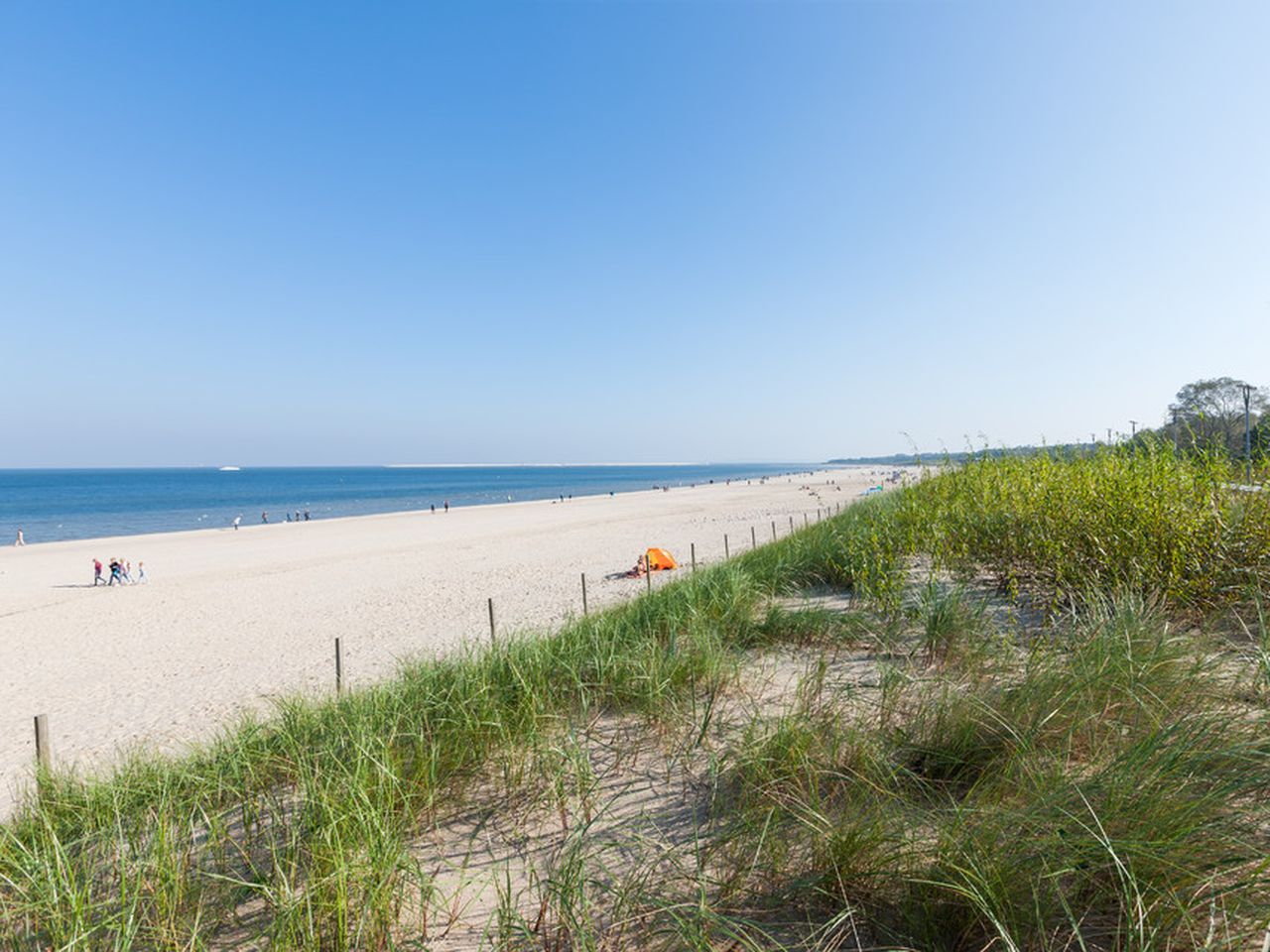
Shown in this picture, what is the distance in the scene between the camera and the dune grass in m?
1.85

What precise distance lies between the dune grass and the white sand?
5.90 feet

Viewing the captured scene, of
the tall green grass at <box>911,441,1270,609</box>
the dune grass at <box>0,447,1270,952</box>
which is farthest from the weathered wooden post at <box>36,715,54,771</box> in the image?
the tall green grass at <box>911,441,1270,609</box>

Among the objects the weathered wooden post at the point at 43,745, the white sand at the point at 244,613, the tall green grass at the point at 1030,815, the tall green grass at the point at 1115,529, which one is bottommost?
the white sand at the point at 244,613

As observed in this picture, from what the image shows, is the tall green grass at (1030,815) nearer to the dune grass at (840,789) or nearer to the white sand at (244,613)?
the dune grass at (840,789)

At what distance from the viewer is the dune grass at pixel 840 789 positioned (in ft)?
6.07

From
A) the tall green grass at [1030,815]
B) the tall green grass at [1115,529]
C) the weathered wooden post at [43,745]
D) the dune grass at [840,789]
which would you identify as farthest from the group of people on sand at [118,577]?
the tall green grass at [1115,529]

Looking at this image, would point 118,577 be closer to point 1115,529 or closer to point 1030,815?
point 1030,815

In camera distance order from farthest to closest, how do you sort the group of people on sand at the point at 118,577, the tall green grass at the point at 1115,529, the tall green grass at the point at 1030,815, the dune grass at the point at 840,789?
the group of people on sand at the point at 118,577 → the tall green grass at the point at 1115,529 → the dune grass at the point at 840,789 → the tall green grass at the point at 1030,815

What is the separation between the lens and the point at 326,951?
2055 millimetres

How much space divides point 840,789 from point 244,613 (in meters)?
16.7

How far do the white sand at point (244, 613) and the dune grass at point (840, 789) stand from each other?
5.90 feet

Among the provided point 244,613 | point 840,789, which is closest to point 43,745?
point 840,789

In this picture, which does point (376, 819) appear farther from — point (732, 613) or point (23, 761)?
point (23, 761)

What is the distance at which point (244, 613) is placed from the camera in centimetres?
1443
